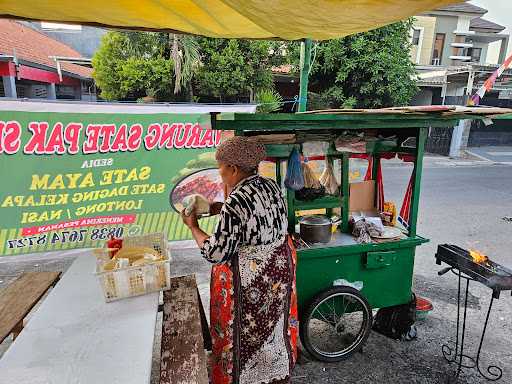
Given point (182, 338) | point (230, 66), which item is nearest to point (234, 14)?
point (182, 338)

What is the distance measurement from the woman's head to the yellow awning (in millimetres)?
654

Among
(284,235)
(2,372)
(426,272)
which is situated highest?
(284,235)

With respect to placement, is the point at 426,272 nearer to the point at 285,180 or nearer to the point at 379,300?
the point at 379,300

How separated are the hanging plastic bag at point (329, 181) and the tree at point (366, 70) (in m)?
9.90

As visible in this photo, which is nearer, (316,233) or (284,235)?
(284,235)

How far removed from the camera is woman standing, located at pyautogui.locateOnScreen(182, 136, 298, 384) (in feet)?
6.29

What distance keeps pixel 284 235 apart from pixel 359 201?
121 centimetres

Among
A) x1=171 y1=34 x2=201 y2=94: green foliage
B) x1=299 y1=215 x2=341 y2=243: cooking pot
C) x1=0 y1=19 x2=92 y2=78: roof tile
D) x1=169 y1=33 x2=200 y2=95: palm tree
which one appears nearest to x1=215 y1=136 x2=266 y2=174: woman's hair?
x1=299 y1=215 x2=341 y2=243: cooking pot

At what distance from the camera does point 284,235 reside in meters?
2.12

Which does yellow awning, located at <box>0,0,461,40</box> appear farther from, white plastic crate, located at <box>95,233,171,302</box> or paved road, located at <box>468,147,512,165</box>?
paved road, located at <box>468,147,512,165</box>

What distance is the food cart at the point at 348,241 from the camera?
2.44 m

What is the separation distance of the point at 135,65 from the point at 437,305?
9.20 meters

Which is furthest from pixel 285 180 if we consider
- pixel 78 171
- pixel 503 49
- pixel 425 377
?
pixel 503 49

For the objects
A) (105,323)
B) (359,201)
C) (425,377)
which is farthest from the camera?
(359,201)
